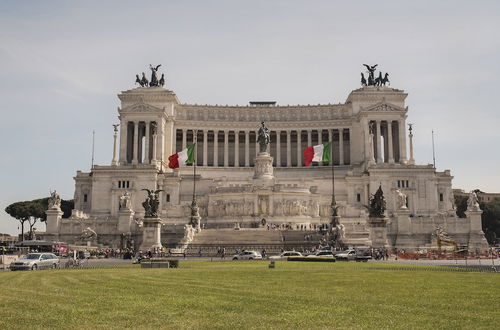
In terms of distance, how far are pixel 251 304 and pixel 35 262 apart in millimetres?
27648

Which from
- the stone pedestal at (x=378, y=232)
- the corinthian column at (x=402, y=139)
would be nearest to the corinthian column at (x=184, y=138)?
the corinthian column at (x=402, y=139)

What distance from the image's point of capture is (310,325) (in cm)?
1379

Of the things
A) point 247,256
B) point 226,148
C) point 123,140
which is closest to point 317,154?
point 226,148

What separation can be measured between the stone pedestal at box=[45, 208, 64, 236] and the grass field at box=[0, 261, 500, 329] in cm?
5509

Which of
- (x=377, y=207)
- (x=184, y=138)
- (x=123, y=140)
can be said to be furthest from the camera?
(x=184, y=138)

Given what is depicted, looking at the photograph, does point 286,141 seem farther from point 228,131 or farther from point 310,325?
point 310,325

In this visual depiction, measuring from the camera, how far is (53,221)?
7812 cm

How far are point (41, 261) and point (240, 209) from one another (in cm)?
5112

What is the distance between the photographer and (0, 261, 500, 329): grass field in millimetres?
14148

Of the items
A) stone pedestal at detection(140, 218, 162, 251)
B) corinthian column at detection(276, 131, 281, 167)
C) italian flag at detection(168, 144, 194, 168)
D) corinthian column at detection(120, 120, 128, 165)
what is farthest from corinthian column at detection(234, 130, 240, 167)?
stone pedestal at detection(140, 218, 162, 251)

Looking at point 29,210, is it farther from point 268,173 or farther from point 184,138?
point 268,173

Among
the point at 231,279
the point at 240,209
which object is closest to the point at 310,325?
the point at 231,279

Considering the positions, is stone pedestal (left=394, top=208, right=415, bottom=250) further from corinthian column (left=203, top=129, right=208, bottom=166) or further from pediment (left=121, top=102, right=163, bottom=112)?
pediment (left=121, top=102, right=163, bottom=112)

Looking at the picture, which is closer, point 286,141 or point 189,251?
point 189,251
